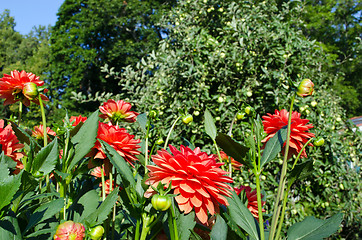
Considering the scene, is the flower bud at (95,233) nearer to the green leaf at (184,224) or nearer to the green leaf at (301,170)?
the green leaf at (184,224)

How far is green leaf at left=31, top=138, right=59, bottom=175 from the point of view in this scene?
0.55 metres

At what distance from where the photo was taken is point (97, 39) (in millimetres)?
12078

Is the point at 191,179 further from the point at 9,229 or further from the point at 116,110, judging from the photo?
the point at 116,110

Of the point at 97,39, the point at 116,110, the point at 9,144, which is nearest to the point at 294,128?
the point at 116,110

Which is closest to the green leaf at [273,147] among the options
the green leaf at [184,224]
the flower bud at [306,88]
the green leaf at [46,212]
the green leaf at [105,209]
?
the flower bud at [306,88]

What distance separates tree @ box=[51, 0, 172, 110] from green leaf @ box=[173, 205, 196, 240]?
36.5ft

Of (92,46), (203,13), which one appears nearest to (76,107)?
(92,46)

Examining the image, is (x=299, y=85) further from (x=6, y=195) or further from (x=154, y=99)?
(x=154, y=99)

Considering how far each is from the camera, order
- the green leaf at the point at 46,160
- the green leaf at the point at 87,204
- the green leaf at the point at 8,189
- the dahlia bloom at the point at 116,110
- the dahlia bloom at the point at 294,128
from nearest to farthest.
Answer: the green leaf at the point at 8,189, the green leaf at the point at 46,160, the green leaf at the point at 87,204, the dahlia bloom at the point at 294,128, the dahlia bloom at the point at 116,110

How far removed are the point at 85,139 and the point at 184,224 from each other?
0.29 metres

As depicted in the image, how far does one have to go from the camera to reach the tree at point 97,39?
11.3 meters

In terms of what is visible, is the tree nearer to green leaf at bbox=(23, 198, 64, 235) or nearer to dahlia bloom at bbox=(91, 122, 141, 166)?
dahlia bloom at bbox=(91, 122, 141, 166)

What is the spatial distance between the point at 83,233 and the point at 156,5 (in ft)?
40.6

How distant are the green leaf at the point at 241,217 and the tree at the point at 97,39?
11.1m
